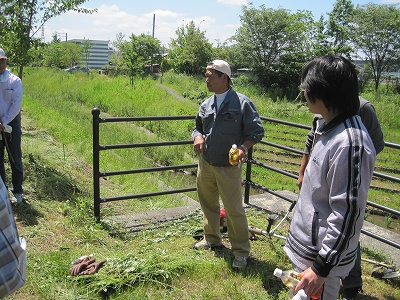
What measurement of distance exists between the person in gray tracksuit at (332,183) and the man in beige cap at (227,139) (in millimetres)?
1558

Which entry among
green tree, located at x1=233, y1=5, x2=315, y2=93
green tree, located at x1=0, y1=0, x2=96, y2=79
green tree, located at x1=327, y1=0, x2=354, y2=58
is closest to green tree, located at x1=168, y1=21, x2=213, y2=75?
green tree, located at x1=233, y1=5, x2=315, y2=93

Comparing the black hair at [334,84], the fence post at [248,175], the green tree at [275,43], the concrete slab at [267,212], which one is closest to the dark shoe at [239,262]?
the concrete slab at [267,212]

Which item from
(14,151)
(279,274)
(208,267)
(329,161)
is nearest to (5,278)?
(279,274)

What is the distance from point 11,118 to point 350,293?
3.94 metres

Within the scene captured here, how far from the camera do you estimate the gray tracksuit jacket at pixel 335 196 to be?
1.62 m

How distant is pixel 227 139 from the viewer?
3.49 m

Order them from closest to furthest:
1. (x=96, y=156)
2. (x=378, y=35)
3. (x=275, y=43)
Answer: (x=96, y=156)
(x=378, y=35)
(x=275, y=43)

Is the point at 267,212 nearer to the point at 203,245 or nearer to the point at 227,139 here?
the point at 203,245

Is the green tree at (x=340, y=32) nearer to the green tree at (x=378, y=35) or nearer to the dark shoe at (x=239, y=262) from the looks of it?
the green tree at (x=378, y=35)

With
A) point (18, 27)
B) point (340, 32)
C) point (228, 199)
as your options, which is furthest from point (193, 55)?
point (228, 199)

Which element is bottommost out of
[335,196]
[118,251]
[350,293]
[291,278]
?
[118,251]

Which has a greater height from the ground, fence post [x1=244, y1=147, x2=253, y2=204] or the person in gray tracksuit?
the person in gray tracksuit

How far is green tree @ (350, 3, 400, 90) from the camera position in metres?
31.5

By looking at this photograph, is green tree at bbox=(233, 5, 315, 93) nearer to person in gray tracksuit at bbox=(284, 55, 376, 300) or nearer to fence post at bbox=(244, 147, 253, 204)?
fence post at bbox=(244, 147, 253, 204)
